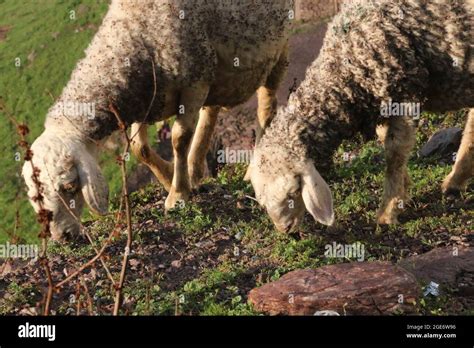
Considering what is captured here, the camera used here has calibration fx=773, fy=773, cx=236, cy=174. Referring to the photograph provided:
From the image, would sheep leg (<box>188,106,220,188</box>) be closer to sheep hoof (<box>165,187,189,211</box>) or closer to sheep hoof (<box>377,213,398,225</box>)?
sheep hoof (<box>165,187,189,211</box>)

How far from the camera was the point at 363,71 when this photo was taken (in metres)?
7.27

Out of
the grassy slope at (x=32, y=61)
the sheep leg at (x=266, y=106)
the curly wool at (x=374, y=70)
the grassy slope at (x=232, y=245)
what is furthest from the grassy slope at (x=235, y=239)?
the grassy slope at (x=32, y=61)

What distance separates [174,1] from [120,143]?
5.76 ft

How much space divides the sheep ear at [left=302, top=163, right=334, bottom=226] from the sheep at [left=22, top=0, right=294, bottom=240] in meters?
1.89

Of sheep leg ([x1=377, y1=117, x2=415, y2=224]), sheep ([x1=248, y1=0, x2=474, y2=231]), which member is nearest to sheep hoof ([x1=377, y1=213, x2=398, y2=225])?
sheep leg ([x1=377, y1=117, x2=415, y2=224])

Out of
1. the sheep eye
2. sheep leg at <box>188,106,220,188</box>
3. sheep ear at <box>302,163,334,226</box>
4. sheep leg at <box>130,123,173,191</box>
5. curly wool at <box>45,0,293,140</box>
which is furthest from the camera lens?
sheep leg at <box>188,106,220,188</box>

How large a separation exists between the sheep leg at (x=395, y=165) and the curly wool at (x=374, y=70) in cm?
21

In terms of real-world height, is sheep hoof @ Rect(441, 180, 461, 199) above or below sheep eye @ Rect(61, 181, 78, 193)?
below

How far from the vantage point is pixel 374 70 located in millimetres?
7238

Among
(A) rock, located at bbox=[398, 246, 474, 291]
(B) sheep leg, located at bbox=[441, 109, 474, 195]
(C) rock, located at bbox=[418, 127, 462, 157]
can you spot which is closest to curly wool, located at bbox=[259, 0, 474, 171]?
(B) sheep leg, located at bbox=[441, 109, 474, 195]

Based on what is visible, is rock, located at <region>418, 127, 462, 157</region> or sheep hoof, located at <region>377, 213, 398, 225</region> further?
rock, located at <region>418, 127, 462, 157</region>

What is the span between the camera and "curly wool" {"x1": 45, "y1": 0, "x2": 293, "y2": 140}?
26.1ft

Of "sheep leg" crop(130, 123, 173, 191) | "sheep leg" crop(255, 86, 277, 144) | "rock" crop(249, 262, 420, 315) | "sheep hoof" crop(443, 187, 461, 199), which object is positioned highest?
"sheep leg" crop(255, 86, 277, 144)

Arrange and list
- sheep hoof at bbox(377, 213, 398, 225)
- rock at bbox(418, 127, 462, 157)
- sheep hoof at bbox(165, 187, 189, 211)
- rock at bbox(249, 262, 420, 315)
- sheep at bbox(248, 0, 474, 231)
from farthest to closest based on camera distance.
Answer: rock at bbox(418, 127, 462, 157), sheep hoof at bbox(165, 187, 189, 211), sheep hoof at bbox(377, 213, 398, 225), sheep at bbox(248, 0, 474, 231), rock at bbox(249, 262, 420, 315)
